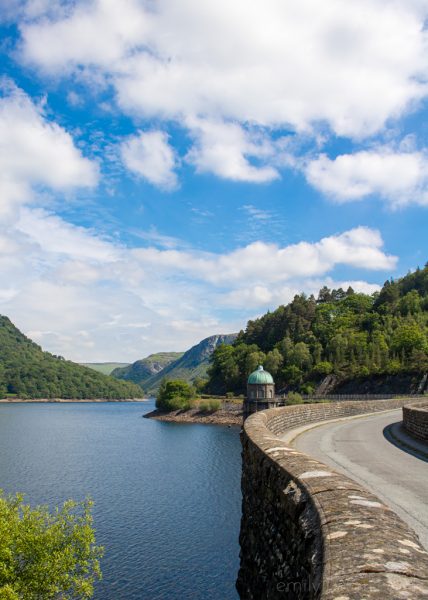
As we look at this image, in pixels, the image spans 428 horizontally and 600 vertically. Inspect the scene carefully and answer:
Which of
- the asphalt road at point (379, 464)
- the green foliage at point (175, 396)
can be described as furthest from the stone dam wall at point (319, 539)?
the green foliage at point (175, 396)

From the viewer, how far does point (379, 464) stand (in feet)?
52.5

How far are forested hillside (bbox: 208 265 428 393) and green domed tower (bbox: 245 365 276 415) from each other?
3454cm

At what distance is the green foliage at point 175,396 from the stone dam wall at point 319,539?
118452 millimetres

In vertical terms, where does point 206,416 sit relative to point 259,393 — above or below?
below

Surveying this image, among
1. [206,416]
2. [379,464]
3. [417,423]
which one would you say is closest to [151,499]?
[417,423]

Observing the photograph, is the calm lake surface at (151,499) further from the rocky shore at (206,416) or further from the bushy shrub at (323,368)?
the bushy shrub at (323,368)

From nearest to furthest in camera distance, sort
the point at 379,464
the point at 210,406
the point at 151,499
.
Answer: the point at 379,464
the point at 151,499
the point at 210,406

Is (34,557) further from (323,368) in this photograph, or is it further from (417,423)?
(323,368)

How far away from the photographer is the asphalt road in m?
10.4

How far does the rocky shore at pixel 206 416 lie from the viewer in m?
110

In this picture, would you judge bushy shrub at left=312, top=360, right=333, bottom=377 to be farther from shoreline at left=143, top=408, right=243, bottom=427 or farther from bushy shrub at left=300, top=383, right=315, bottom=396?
shoreline at left=143, top=408, right=243, bottom=427

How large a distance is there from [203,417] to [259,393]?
25.5 metres

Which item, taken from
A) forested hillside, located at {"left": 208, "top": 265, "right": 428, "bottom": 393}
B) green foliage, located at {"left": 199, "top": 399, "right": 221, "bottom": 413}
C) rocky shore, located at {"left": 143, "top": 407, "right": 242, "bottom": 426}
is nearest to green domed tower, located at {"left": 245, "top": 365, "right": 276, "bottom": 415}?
rocky shore, located at {"left": 143, "top": 407, "right": 242, "bottom": 426}

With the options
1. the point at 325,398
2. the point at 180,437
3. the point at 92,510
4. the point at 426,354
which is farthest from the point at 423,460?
the point at 426,354
